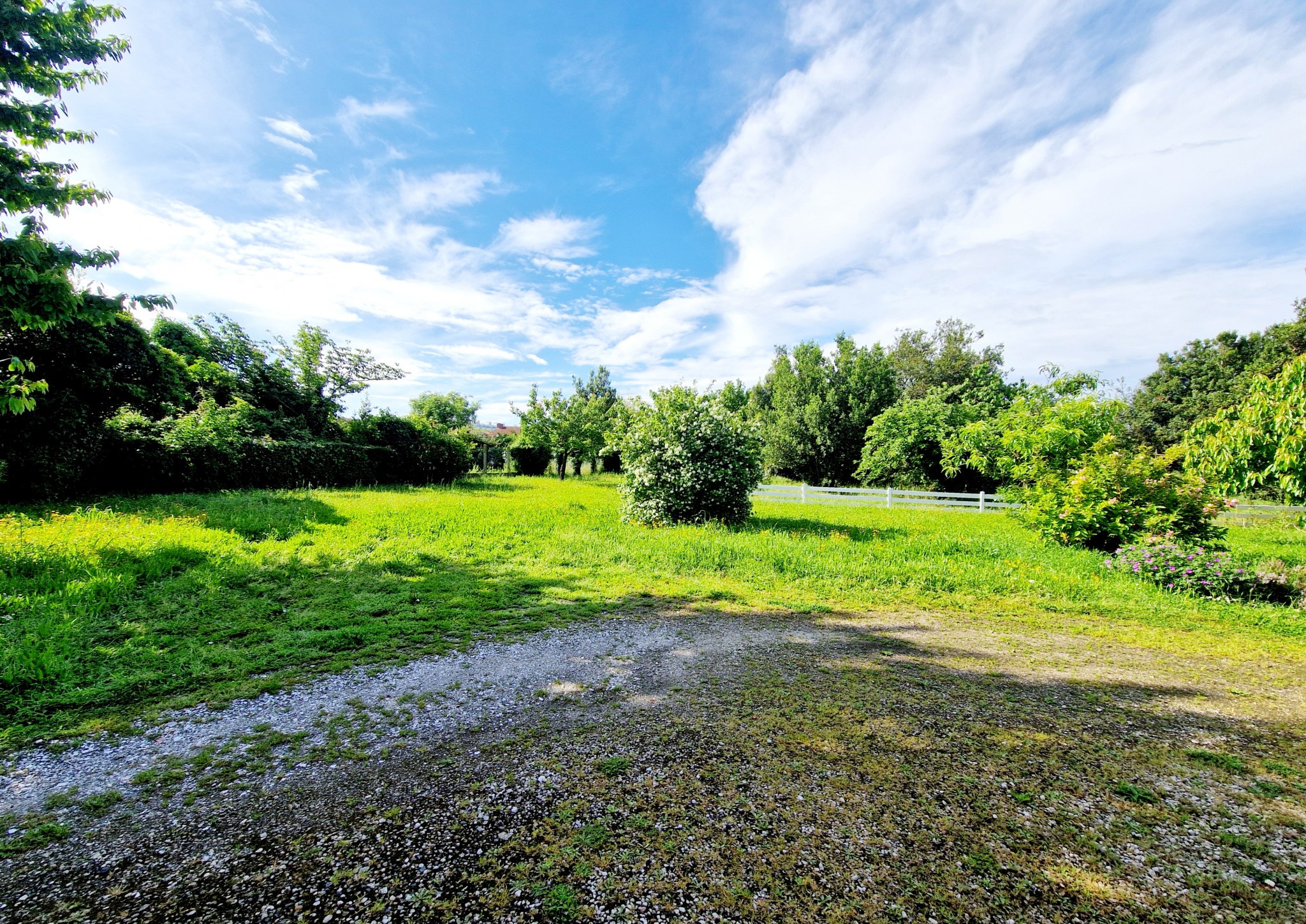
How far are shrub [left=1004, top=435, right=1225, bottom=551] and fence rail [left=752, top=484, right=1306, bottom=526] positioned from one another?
7.90 m

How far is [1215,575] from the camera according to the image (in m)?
6.07

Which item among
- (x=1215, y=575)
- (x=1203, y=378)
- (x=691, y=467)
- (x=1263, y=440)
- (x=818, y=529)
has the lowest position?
(x=818, y=529)

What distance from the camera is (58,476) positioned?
9961mm

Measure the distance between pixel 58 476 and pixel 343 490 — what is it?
667 centimetres

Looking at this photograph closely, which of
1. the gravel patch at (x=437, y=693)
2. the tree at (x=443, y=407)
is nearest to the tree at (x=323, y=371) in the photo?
the tree at (x=443, y=407)

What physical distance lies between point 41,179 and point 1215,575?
1604cm

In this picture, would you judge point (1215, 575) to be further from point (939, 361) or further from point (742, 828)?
point (939, 361)

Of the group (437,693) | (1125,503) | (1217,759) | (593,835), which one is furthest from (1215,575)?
(437,693)

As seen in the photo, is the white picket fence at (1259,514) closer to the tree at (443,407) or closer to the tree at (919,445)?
the tree at (919,445)

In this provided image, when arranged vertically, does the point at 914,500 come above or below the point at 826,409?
below

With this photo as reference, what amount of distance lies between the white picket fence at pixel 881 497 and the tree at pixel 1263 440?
10.8m

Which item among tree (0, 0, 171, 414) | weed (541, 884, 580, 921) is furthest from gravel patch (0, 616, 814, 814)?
tree (0, 0, 171, 414)

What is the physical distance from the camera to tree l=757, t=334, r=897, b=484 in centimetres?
2816

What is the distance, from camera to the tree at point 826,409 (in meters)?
28.2
